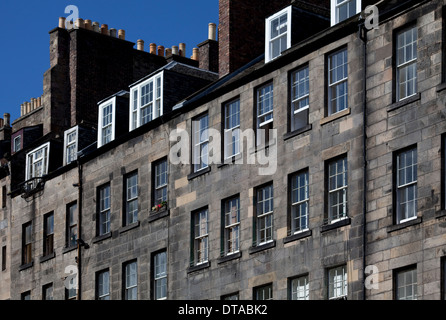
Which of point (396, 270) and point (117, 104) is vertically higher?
point (117, 104)

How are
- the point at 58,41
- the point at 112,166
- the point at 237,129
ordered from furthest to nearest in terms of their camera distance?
the point at 58,41 → the point at 112,166 → the point at 237,129

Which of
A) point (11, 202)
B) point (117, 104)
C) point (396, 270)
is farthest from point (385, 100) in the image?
point (11, 202)

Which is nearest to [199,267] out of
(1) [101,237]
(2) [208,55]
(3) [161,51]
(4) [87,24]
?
(1) [101,237]

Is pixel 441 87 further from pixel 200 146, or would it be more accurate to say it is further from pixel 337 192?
pixel 200 146

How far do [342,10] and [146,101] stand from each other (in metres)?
11.8

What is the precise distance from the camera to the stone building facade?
36.5m

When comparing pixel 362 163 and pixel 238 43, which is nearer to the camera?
pixel 362 163

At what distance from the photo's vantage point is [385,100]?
37.7 meters

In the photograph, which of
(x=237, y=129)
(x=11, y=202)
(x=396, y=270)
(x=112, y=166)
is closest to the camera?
(x=396, y=270)

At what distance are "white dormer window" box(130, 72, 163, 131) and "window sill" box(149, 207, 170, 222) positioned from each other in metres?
4.09

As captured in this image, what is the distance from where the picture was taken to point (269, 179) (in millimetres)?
41594

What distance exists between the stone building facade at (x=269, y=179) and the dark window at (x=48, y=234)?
72mm
